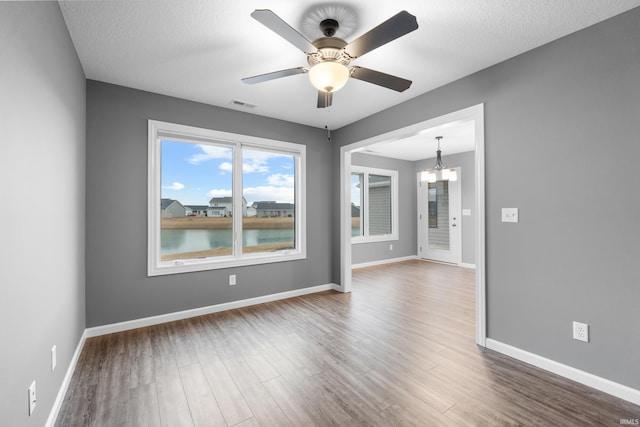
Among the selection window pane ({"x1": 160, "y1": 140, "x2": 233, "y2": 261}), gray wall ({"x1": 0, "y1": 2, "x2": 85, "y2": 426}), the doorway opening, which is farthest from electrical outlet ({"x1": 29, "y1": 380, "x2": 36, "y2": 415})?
the doorway opening

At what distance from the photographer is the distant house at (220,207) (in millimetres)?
3737

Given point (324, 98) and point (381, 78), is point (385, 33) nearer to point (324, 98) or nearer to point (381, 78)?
point (381, 78)

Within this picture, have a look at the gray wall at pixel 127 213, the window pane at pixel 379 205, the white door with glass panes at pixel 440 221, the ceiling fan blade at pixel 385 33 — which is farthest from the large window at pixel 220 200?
the white door with glass panes at pixel 440 221

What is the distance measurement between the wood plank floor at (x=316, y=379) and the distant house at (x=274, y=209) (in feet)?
4.85

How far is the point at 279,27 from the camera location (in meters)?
1.62

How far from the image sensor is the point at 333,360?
240 centimetres

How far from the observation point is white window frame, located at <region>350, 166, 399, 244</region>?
21.1 ft

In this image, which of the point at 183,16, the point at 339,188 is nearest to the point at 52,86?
the point at 183,16

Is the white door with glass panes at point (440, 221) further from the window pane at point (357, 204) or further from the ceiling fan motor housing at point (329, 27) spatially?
the ceiling fan motor housing at point (329, 27)

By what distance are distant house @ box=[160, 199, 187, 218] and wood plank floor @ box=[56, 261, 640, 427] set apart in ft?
4.29

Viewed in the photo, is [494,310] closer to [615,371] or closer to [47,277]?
[615,371]

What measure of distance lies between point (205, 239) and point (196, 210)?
0.41 metres

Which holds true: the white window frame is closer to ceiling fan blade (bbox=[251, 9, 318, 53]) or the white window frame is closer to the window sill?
the window sill

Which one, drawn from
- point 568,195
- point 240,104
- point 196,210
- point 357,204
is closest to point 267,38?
point 240,104
